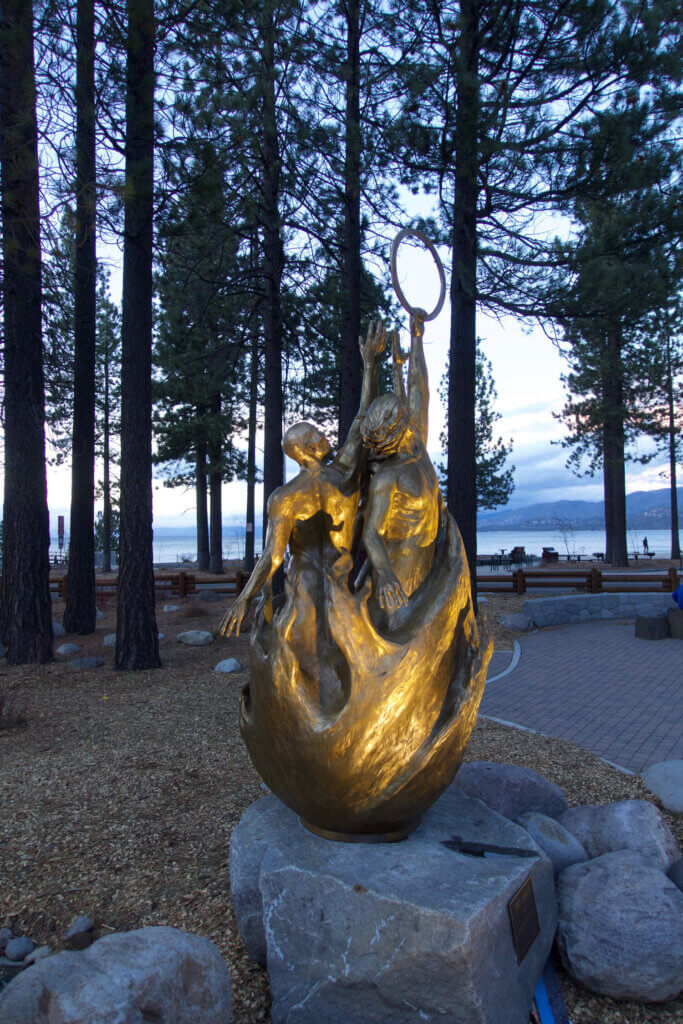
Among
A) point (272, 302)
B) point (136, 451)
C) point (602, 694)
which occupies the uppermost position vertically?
point (272, 302)

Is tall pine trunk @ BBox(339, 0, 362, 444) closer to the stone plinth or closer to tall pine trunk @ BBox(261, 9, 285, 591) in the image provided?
tall pine trunk @ BBox(261, 9, 285, 591)

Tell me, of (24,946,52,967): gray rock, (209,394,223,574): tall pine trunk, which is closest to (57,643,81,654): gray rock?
Answer: (24,946,52,967): gray rock

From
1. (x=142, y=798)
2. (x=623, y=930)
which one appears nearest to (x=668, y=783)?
(x=623, y=930)

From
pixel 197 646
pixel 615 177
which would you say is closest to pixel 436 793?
pixel 197 646

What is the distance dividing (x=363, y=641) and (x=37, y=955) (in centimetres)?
235

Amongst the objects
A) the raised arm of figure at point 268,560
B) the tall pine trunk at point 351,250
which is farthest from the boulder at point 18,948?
→ the tall pine trunk at point 351,250

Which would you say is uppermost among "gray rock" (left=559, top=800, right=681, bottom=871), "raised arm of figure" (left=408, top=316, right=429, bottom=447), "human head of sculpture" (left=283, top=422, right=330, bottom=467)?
"raised arm of figure" (left=408, top=316, right=429, bottom=447)

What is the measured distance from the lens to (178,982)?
2.44m

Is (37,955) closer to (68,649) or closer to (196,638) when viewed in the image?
(68,649)

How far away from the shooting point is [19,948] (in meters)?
3.51

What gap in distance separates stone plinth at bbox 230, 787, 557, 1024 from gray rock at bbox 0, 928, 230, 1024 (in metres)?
0.45

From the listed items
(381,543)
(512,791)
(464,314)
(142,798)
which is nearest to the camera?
(381,543)

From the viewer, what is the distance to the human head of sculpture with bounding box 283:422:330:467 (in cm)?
347

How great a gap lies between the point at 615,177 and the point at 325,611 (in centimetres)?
960
